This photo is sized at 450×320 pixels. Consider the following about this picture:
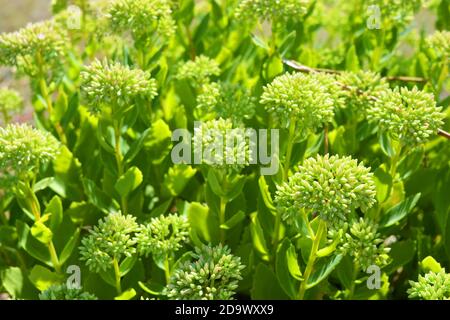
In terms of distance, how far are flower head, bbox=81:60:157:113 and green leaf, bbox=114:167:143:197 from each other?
12cm

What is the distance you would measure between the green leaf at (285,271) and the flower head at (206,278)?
9 centimetres

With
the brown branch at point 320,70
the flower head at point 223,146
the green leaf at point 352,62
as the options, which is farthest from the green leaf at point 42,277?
the green leaf at point 352,62

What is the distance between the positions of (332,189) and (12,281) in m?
0.71

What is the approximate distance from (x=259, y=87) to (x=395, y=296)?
0.52 meters

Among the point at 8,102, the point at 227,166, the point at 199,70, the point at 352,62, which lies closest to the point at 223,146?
the point at 227,166

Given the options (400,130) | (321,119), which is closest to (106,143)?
(321,119)

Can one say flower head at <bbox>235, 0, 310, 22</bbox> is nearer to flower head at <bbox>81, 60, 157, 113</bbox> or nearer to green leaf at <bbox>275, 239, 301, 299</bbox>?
flower head at <bbox>81, 60, 157, 113</bbox>

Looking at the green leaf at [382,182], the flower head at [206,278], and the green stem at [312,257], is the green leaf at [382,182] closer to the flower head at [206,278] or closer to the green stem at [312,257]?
the green stem at [312,257]

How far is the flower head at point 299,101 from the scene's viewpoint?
1.04 meters

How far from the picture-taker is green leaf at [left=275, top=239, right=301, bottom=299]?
1.09m

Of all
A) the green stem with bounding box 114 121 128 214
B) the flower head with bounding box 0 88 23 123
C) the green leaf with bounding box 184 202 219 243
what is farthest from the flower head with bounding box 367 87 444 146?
the flower head with bounding box 0 88 23 123

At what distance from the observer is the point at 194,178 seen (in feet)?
4.64

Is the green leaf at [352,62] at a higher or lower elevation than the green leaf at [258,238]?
higher
